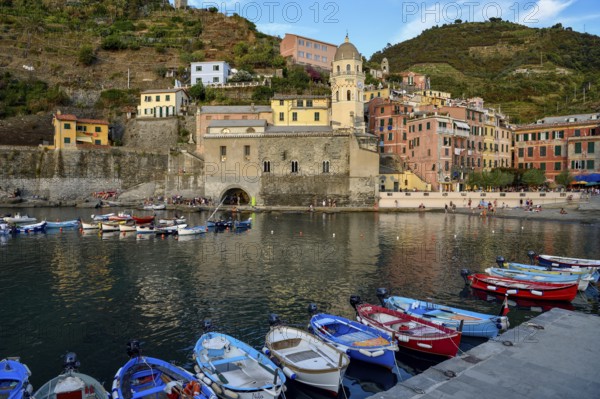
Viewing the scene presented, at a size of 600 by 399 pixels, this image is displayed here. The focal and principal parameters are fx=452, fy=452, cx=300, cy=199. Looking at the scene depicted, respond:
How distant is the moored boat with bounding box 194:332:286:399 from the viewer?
10.1m

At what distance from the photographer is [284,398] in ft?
34.2

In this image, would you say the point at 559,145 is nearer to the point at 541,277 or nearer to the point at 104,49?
the point at 541,277

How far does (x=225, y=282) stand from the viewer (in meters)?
21.4

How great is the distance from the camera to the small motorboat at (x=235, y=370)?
10.1 meters

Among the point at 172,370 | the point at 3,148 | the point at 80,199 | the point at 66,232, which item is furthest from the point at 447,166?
the point at 3,148

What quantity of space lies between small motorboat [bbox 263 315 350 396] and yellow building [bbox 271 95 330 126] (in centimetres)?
5369

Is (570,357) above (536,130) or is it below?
below

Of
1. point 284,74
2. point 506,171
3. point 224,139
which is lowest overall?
point 506,171

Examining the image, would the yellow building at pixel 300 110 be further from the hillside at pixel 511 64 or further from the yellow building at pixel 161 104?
the hillside at pixel 511 64

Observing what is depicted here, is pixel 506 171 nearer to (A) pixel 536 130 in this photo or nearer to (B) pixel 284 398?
(A) pixel 536 130

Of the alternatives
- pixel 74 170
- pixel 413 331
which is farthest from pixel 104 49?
pixel 413 331

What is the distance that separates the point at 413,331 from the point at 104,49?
96707 mm

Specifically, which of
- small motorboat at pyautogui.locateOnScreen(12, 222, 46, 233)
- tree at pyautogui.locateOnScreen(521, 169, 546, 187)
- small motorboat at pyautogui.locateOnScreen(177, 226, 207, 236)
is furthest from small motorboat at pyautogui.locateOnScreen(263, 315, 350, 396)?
tree at pyautogui.locateOnScreen(521, 169, 546, 187)

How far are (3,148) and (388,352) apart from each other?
6587 centimetres
